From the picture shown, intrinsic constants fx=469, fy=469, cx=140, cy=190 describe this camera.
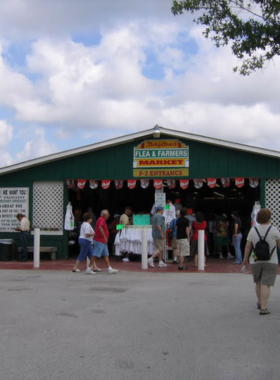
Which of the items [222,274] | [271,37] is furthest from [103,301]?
[271,37]

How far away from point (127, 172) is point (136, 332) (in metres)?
9.71

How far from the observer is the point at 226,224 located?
16.7 meters

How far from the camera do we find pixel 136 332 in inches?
251

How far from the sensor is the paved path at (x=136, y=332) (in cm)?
494

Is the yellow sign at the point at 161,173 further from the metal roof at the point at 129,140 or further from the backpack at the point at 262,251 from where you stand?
the backpack at the point at 262,251

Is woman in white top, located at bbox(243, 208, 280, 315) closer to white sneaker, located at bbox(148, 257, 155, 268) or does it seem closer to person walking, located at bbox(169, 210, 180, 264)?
white sneaker, located at bbox(148, 257, 155, 268)

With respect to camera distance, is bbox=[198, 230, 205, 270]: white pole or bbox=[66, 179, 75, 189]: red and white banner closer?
bbox=[198, 230, 205, 270]: white pole

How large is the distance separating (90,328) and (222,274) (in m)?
6.53

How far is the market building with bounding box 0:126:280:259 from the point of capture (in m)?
15.0

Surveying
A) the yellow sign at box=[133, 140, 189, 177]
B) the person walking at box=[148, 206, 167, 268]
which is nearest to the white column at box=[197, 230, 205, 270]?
the person walking at box=[148, 206, 167, 268]

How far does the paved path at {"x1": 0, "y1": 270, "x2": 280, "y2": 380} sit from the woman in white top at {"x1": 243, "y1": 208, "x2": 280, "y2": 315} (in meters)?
0.34

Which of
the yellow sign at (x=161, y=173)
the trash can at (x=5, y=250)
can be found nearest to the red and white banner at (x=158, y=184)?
the yellow sign at (x=161, y=173)

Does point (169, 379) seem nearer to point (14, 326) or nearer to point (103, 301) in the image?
point (14, 326)

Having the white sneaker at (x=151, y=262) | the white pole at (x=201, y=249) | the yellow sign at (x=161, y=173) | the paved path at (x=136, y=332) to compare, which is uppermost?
the yellow sign at (x=161, y=173)
